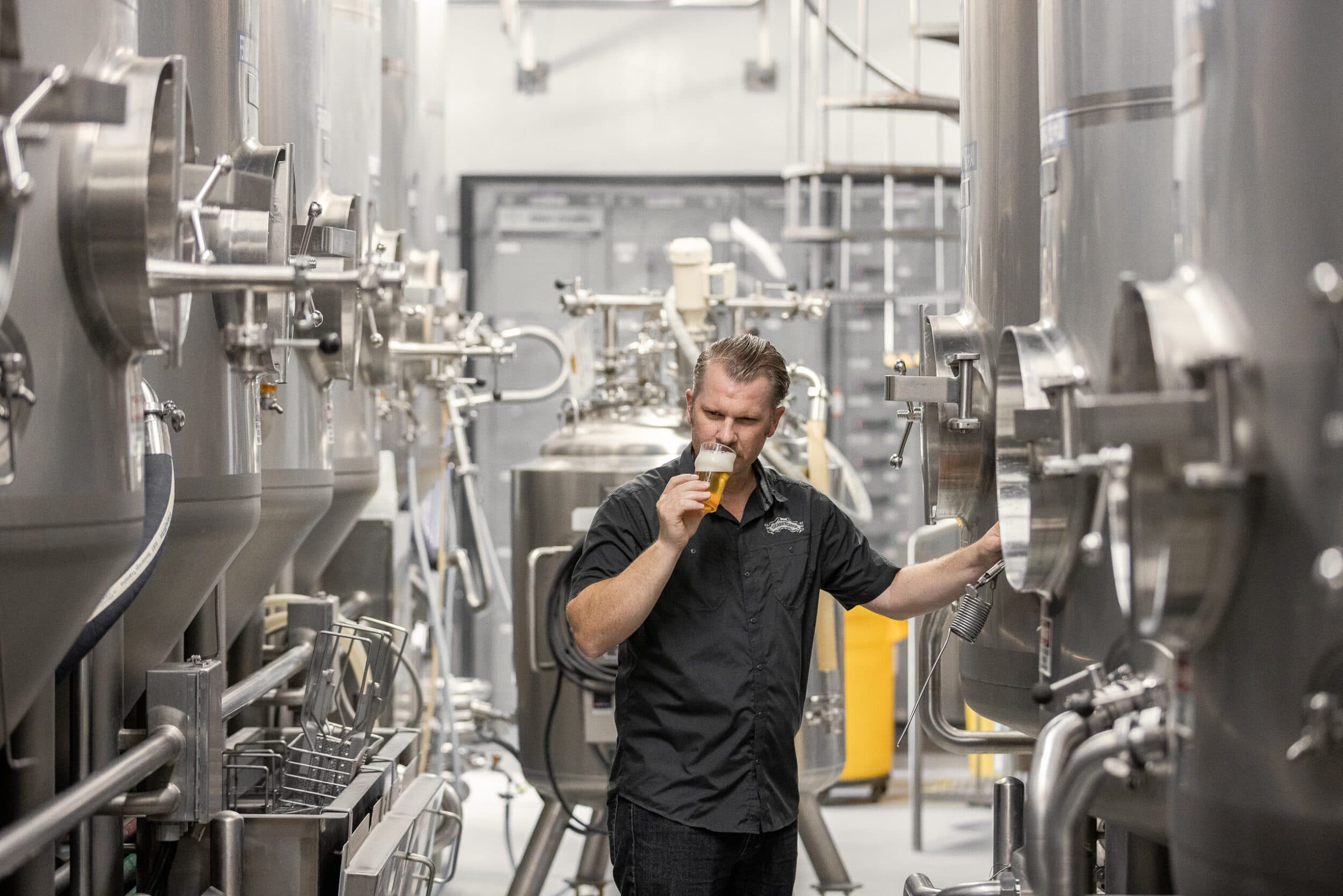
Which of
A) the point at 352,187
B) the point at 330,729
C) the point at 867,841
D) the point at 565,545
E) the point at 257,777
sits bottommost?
the point at 867,841

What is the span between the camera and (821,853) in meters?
3.77

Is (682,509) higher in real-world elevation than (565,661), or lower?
higher

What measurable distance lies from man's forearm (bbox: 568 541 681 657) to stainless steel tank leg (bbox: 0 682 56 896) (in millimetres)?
644

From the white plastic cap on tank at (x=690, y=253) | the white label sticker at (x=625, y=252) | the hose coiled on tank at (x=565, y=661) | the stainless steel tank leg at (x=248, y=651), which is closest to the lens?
the stainless steel tank leg at (x=248, y=651)

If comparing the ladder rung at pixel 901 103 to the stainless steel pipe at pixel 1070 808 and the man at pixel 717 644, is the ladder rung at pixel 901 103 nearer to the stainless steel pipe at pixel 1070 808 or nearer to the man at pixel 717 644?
the man at pixel 717 644

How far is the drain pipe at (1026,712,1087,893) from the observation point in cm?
113

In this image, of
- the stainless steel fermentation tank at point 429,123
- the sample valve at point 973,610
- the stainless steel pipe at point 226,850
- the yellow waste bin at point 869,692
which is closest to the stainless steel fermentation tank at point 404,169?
the stainless steel fermentation tank at point 429,123

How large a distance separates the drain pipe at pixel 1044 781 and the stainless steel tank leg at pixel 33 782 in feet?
3.28

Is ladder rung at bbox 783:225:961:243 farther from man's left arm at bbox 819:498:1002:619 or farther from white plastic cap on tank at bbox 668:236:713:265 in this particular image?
man's left arm at bbox 819:498:1002:619

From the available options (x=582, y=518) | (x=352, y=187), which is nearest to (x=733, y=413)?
(x=352, y=187)

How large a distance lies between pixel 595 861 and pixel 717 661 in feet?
6.33

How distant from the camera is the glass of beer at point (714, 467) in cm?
181

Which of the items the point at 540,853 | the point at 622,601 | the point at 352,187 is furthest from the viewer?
the point at 540,853

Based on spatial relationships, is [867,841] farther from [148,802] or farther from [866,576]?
[148,802]
